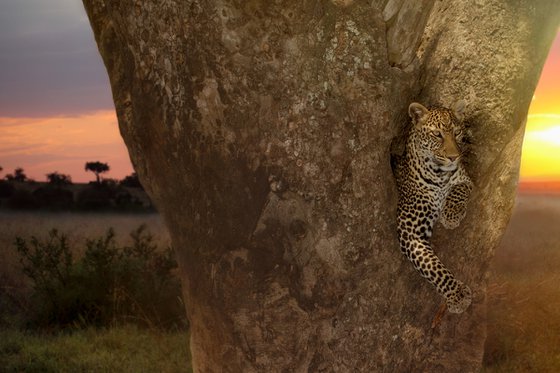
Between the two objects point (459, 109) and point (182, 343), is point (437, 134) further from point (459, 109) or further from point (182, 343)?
point (182, 343)

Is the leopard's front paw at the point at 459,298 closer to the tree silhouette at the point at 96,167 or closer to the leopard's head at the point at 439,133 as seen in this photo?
the leopard's head at the point at 439,133

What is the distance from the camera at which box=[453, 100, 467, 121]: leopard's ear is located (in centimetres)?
520

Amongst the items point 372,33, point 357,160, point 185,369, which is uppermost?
point 372,33

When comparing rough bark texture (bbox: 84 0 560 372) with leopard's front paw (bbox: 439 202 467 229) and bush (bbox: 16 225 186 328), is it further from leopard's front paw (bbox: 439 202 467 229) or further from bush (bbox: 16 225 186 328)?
bush (bbox: 16 225 186 328)

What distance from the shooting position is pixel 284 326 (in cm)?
548

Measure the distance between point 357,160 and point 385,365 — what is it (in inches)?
62.3

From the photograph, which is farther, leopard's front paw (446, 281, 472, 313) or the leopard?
leopard's front paw (446, 281, 472, 313)

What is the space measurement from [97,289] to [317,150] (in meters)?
8.16

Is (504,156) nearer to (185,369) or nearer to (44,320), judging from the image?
(185,369)

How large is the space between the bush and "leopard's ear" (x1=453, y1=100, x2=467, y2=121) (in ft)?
24.7

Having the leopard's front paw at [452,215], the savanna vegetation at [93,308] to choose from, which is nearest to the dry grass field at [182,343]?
the savanna vegetation at [93,308]

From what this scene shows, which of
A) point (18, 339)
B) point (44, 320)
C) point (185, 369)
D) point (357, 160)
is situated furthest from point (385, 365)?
point (44, 320)

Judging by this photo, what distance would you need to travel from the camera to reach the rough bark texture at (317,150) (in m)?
5.12

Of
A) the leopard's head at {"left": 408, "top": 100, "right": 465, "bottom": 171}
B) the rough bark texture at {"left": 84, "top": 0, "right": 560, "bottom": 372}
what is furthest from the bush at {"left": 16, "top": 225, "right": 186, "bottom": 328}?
the leopard's head at {"left": 408, "top": 100, "right": 465, "bottom": 171}
